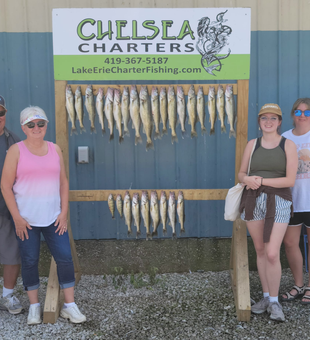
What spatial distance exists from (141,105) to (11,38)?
2.15 m

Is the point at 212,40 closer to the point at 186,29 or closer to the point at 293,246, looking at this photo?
the point at 186,29

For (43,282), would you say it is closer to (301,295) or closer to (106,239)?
(106,239)

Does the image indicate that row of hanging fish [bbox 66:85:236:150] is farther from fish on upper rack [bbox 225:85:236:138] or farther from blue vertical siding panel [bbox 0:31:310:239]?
blue vertical siding panel [bbox 0:31:310:239]

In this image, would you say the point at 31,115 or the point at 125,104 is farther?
the point at 125,104

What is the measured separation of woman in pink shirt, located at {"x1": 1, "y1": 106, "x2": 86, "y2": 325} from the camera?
10.6 ft

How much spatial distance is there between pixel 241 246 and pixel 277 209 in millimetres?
716

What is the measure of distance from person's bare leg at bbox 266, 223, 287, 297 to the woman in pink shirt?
184 centimetres

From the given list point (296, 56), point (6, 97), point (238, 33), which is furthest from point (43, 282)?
point (296, 56)

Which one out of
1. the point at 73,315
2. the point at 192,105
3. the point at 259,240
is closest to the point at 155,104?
the point at 192,105

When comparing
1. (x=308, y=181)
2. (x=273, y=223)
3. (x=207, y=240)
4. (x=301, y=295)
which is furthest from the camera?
(x=207, y=240)

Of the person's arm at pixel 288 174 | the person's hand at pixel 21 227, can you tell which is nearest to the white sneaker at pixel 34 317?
the person's hand at pixel 21 227

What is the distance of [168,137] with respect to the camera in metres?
4.84

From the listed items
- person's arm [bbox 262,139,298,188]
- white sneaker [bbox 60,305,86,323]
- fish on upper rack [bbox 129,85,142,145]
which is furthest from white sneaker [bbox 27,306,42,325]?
person's arm [bbox 262,139,298,188]

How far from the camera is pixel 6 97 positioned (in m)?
4.73
